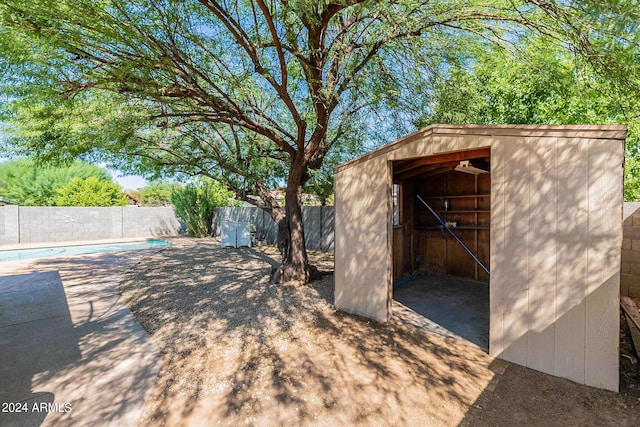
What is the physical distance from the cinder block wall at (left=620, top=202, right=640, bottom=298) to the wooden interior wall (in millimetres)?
1765

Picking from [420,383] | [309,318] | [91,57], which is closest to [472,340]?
[420,383]

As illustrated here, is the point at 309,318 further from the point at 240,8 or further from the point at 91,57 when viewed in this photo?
the point at 240,8

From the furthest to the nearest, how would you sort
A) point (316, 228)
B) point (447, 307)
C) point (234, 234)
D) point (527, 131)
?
point (234, 234) → point (316, 228) → point (447, 307) → point (527, 131)

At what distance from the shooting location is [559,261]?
97.0 inches

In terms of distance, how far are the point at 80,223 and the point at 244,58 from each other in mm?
12734

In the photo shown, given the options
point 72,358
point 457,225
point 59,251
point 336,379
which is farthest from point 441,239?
point 59,251

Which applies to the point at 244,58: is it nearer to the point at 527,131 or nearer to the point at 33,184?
the point at 527,131

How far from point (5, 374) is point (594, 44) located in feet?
21.8

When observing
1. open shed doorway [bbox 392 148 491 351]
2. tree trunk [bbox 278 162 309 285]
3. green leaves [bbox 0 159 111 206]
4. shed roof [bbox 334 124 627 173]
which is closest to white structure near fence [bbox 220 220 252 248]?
tree trunk [bbox 278 162 309 285]

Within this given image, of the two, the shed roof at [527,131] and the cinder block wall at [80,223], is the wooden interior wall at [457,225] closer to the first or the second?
the shed roof at [527,131]

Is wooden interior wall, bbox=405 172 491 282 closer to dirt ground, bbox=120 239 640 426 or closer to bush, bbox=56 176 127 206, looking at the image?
dirt ground, bbox=120 239 640 426

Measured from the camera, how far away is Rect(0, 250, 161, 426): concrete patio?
212cm

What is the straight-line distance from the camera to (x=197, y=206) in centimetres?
1380

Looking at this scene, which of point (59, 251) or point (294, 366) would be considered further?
point (59, 251)
